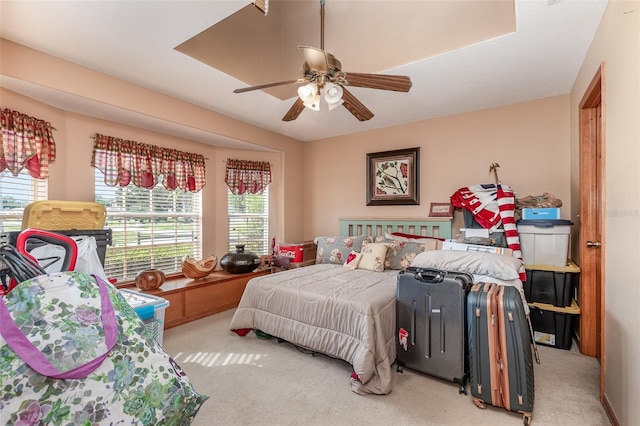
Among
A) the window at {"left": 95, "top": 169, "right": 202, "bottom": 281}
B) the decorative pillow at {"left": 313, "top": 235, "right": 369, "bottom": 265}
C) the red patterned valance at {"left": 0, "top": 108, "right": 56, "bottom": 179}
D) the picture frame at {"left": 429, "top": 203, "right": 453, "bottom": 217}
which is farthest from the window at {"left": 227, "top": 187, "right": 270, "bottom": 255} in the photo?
the picture frame at {"left": 429, "top": 203, "right": 453, "bottom": 217}

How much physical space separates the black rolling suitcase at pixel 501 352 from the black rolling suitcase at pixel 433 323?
0.32 feet

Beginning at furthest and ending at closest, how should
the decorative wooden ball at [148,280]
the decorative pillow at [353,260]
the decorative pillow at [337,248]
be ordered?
1. the decorative pillow at [337,248]
2. the decorative pillow at [353,260]
3. the decorative wooden ball at [148,280]

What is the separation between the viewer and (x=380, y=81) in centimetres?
211

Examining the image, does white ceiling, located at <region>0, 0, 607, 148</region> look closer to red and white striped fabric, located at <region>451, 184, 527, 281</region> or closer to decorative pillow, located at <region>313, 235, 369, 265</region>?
red and white striped fabric, located at <region>451, 184, 527, 281</region>

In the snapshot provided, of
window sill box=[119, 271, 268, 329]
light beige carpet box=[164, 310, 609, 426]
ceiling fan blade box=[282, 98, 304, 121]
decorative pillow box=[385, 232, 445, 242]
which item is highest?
ceiling fan blade box=[282, 98, 304, 121]

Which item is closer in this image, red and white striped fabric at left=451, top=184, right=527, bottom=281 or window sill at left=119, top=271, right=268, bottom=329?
red and white striped fabric at left=451, top=184, right=527, bottom=281

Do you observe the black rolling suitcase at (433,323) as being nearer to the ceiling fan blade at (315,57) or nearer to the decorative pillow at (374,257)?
the decorative pillow at (374,257)

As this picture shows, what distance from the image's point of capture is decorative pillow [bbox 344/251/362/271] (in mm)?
3462

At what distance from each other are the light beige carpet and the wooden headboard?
1.60 metres

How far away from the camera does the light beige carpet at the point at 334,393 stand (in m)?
1.79

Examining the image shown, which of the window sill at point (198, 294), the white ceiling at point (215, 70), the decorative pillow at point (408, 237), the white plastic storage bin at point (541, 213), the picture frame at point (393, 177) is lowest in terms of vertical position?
the window sill at point (198, 294)

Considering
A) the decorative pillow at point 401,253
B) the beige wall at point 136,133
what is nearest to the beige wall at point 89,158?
the beige wall at point 136,133

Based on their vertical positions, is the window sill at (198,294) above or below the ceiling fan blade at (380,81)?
below

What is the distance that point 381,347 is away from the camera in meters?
2.12
